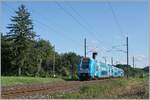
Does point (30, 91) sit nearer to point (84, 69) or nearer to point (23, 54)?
point (84, 69)

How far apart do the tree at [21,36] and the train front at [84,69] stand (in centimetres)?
3581

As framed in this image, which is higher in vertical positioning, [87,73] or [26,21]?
[26,21]

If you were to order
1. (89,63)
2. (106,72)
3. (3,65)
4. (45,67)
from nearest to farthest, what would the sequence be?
1. (89,63)
2. (106,72)
3. (3,65)
4. (45,67)

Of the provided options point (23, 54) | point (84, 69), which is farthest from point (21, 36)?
point (84, 69)

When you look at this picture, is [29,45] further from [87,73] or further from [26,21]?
[87,73]

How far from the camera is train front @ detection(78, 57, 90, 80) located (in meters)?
50.3

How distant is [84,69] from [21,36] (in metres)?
42.7

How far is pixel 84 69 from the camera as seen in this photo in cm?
5097

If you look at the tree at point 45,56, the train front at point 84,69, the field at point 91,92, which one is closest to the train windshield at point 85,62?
the train front at point 84,69

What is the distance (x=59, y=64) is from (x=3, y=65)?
13608 millimetres

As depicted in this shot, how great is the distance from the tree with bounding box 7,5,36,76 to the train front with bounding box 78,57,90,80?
35.8 metres

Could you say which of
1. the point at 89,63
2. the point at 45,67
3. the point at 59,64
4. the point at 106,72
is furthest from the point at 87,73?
the point at 45,67

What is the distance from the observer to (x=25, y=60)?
87688 mm

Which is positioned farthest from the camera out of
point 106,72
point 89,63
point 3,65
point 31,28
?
point 31,28
